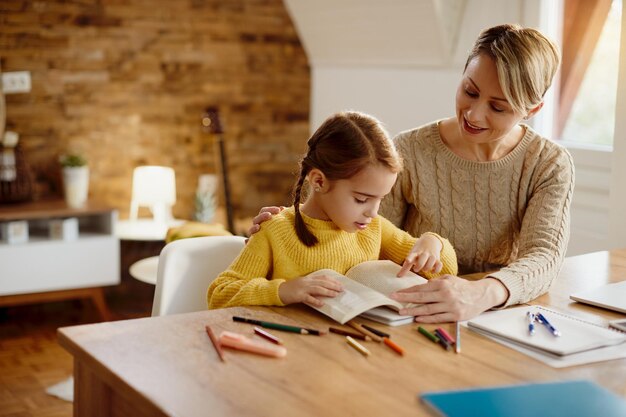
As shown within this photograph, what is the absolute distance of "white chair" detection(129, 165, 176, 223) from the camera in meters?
4.31

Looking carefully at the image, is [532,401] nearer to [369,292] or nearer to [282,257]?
[369,292]

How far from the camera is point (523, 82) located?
194 centimetres

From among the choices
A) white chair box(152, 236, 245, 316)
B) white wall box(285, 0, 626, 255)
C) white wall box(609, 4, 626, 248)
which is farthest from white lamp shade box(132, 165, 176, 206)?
white chair box(152, 236, 245, 316)

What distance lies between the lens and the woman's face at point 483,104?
1.97 m

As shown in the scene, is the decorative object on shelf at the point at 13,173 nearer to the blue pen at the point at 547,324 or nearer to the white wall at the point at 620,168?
the white wall at the point at 620,168

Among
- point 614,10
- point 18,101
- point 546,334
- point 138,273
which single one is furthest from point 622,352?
point 18,101

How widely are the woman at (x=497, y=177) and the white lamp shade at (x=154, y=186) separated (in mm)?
2252

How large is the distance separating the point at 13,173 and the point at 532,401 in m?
3.33

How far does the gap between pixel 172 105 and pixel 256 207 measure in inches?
30.3

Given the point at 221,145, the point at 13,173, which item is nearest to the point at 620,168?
the point at 221,145

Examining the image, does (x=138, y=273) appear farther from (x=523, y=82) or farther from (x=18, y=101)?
(x=523, y=82)

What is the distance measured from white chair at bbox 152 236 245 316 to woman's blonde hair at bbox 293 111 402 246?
0.27m

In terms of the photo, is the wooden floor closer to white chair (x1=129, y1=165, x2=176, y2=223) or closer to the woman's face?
white chair (x1=129, y1=165, x2=176, y2=223)

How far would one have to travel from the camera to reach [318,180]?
1.76m
